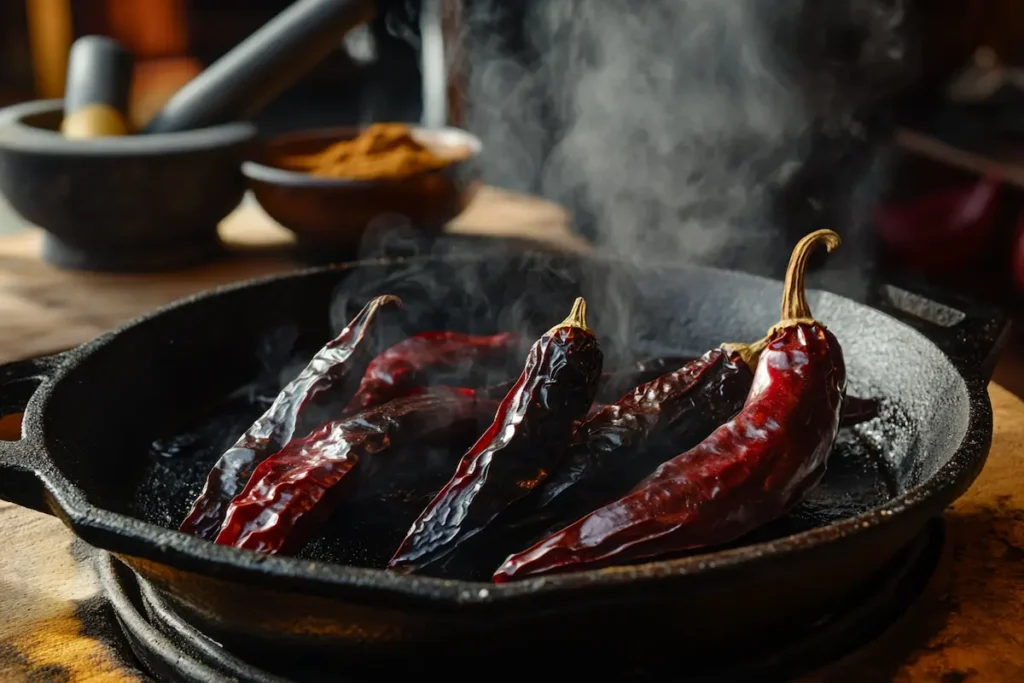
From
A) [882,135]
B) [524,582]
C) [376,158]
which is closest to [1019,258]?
[882,135]

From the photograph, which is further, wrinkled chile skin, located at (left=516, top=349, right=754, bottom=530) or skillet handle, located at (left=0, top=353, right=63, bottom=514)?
wrinkled chile skin, located at (left=516, top=349, right=754, bottom=530)

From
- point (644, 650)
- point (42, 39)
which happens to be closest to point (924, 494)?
point (644, 650)

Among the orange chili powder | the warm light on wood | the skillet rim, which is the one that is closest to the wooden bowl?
the orange chili powder

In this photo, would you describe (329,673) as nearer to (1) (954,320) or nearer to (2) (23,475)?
(2) (23,475)

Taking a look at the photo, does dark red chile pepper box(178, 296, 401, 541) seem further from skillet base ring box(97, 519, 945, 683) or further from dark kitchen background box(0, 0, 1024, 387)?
dark kitchen background box(0, 0, 1024, 387)

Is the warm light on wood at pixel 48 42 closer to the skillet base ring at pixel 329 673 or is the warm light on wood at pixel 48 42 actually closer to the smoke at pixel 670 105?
the smoke at pixel 670 105
